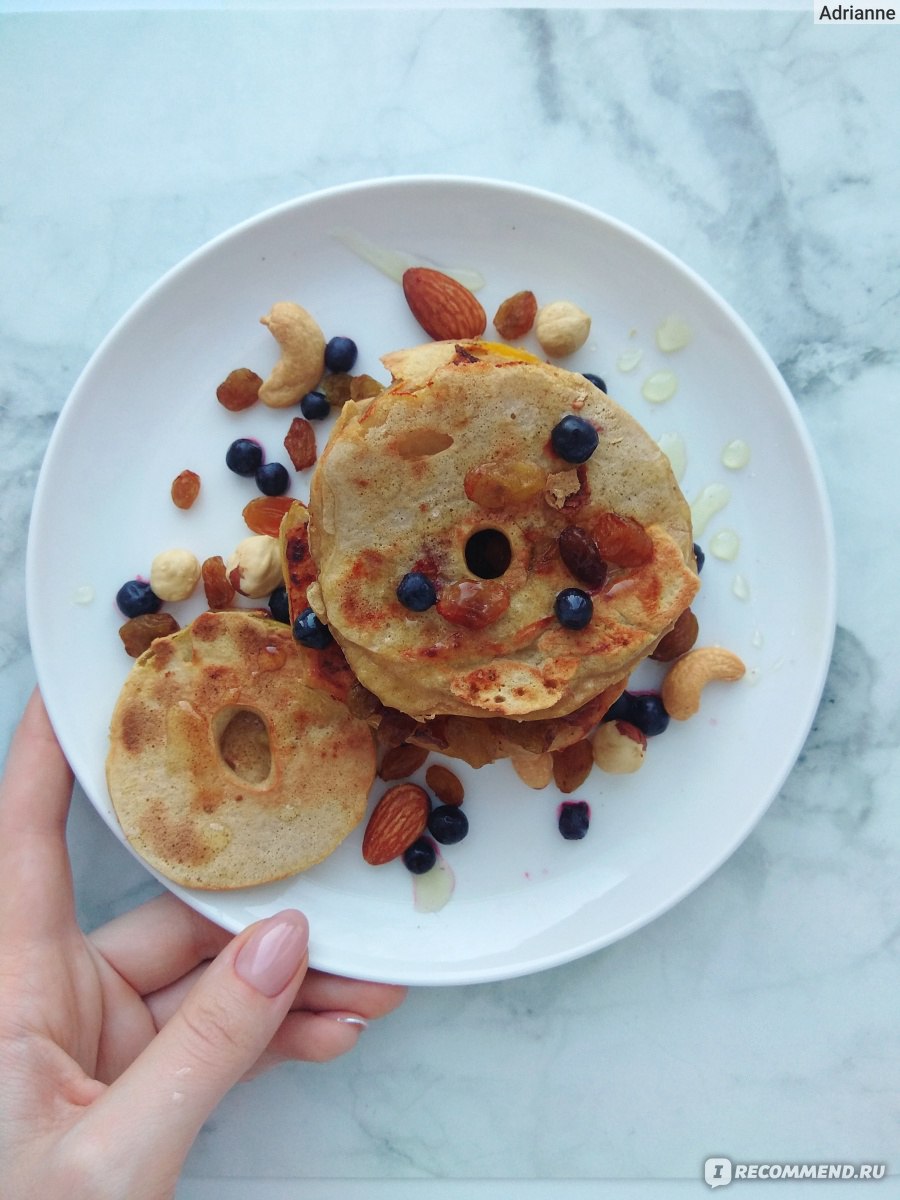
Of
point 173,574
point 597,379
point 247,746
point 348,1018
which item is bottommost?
point 348,1018

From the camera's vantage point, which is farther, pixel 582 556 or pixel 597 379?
pixel 597 379

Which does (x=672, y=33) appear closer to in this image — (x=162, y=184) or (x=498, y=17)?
(x=498, y=17)

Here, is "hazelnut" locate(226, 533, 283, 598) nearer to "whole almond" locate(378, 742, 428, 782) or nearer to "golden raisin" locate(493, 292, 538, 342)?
"whole almond" locate(378, 742, 428, 782)

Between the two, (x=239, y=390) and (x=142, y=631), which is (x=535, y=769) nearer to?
(x=142, y=631)

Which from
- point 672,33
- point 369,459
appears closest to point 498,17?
point 672,33

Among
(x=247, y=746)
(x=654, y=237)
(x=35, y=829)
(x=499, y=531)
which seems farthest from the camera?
(x=654, y=237)

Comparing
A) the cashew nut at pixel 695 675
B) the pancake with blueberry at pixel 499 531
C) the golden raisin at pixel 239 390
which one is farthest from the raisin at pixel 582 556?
the golden raisin at pixel 239 390

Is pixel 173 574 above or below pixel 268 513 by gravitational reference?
below

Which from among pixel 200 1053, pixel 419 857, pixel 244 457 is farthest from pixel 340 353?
pixel 200 1053
